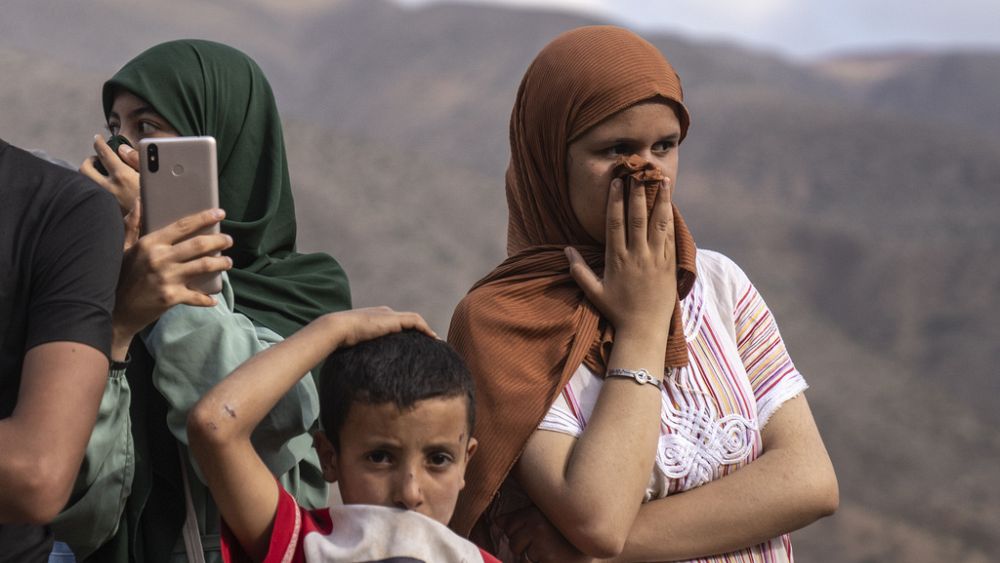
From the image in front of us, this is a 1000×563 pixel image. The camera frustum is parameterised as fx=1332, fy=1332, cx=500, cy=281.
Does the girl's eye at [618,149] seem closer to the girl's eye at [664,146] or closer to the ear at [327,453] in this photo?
the girl's eye at [664,146]

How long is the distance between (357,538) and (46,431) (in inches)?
20.3

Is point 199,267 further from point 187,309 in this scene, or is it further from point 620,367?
point 620,367

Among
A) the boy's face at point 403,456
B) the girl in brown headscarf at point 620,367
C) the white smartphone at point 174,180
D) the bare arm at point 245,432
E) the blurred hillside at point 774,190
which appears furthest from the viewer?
the blurred hillside at point 774,190

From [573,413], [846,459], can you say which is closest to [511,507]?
[573,413]

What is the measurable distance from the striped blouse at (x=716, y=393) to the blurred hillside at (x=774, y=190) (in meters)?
14.4

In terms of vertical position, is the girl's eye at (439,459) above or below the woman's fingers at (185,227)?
below

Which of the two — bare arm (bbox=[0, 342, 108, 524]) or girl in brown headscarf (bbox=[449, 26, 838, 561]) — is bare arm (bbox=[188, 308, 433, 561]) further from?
girl in brown headscarf (bbox=[449, 26, 838, 561])

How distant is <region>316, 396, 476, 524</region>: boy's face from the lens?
2.21m

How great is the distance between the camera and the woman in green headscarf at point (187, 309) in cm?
223

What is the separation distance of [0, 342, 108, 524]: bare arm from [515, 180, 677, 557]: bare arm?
81cm

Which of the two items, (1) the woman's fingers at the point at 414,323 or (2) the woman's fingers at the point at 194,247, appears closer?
(2) the woman's fingers at the point at 194,247

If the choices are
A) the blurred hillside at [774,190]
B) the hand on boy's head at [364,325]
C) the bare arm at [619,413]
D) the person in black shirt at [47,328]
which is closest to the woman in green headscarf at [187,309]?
the person in black shirt at [47,328]

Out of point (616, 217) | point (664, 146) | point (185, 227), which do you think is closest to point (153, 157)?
point (185, 227)

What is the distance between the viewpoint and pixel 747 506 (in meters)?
2.49
